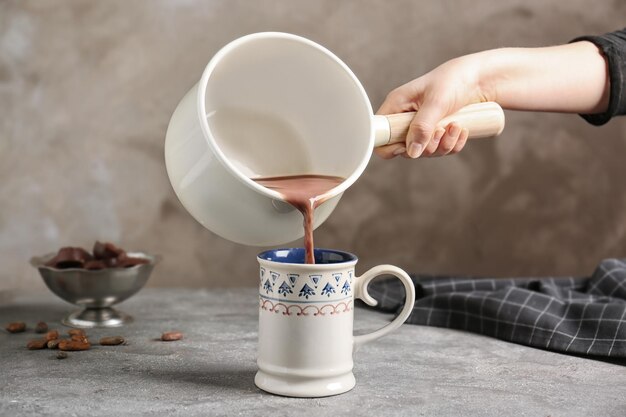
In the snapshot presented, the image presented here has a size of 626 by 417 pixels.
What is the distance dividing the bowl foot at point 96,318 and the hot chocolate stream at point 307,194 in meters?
0.51

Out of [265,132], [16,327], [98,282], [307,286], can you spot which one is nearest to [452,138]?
[265,132]

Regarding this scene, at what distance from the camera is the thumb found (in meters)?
1.48

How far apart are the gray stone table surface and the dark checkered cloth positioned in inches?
1.2

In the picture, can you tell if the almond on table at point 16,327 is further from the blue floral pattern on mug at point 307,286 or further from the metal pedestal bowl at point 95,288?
the blue floral pattern on mug at point 307,286

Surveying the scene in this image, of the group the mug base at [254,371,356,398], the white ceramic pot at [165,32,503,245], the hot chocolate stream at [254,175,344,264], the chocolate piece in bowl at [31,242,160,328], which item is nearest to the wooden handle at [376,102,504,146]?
the white ceramic pot at [165,32,503,245]

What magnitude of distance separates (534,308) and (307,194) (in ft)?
2.03

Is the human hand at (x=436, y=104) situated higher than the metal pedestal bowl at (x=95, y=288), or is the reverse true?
the human hand at (x=436, y=104)

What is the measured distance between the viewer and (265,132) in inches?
57.3

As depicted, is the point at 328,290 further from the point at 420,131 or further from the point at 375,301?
the point at 420,131

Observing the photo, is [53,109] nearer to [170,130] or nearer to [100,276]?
[100,276]

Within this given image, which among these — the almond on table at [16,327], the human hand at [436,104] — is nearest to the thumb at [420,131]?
the human hand at [436,104]

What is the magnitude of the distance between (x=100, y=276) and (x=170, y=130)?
438mm

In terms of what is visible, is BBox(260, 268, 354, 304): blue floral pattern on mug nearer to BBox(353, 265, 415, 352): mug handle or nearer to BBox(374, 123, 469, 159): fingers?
BBox(353, 265, 415, 352): mug handle

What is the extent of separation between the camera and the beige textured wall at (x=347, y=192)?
2.28m
